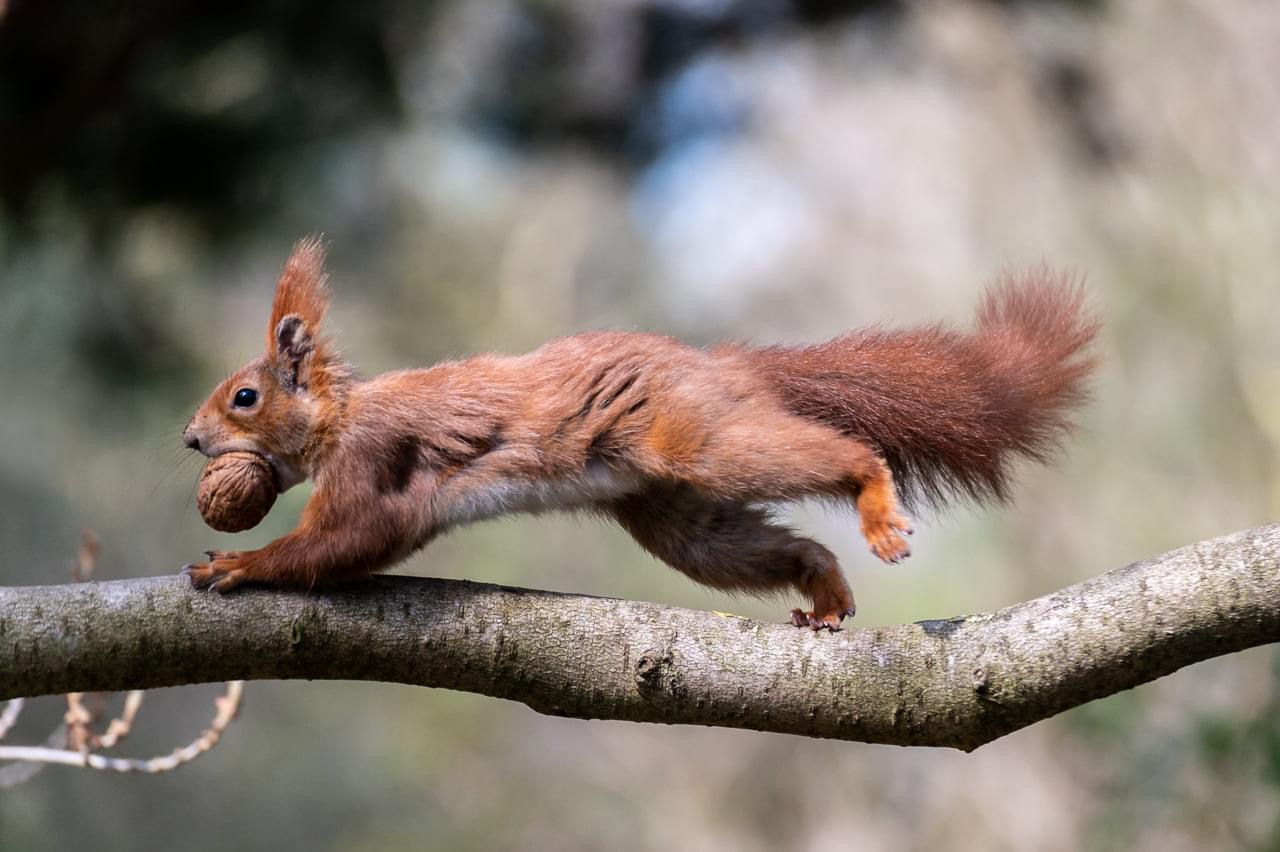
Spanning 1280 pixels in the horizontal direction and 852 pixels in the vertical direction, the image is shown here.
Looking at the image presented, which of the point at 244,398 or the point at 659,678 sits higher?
the point at 244,398

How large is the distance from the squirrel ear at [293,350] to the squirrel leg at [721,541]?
0.75 meters

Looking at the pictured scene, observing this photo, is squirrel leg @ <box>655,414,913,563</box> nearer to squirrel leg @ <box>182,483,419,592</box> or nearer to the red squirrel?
the red squirrel

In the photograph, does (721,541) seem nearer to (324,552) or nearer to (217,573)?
(324,552)

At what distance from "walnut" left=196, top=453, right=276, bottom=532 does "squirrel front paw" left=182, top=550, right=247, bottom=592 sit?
0.28m

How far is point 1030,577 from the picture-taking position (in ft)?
21.6

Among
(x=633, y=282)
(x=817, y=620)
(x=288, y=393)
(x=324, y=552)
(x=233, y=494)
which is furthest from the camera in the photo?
(x=633, y=282)

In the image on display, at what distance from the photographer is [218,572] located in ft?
7.12

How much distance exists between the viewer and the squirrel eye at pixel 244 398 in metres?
2.74

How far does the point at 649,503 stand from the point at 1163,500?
13.7 feet

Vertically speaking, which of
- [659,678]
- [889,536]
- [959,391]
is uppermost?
[959,391]

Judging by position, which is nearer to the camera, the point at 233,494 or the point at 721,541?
the point at 233,494

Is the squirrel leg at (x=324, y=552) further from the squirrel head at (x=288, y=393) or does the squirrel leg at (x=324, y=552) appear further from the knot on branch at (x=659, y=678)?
the knot on branch at (x=659, y=678)

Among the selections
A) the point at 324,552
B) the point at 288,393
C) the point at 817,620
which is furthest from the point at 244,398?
the point at 817,620

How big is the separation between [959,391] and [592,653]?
953 mm
